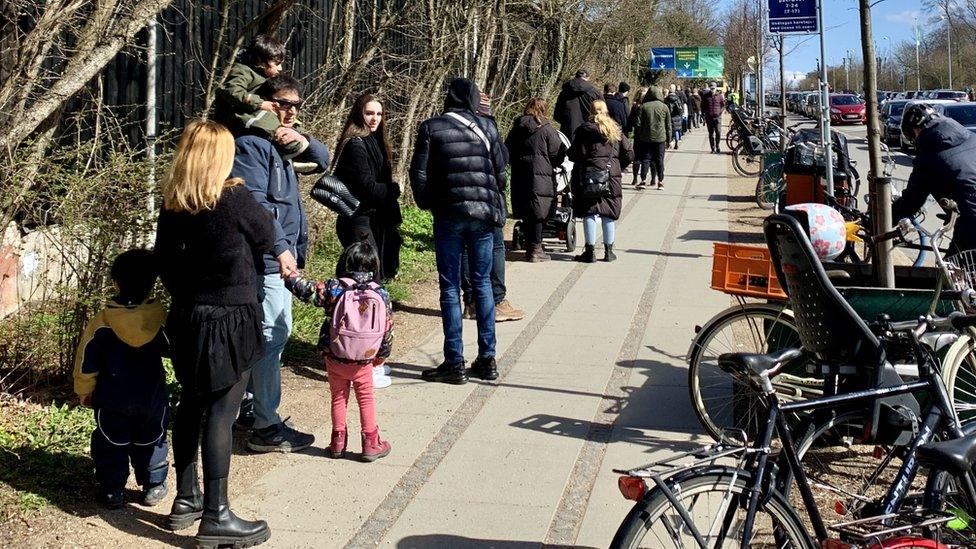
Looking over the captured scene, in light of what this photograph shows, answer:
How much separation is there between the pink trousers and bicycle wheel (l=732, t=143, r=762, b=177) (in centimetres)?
1759

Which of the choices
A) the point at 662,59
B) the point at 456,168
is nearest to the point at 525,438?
the point at 456,168

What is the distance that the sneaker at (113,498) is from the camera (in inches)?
190

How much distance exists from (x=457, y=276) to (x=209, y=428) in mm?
2888

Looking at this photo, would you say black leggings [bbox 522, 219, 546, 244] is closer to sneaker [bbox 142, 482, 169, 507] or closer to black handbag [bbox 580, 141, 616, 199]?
black handbag [bbox 580, 141, 616, 199]

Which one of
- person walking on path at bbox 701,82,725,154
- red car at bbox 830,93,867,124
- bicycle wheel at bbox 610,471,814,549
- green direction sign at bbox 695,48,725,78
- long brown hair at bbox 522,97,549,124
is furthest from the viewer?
red car at bbox 830,93,867,124

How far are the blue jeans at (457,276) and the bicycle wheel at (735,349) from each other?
65.0 inches

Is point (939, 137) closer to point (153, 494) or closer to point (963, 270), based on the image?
point (963, 270)

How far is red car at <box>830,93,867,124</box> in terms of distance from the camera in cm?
5547

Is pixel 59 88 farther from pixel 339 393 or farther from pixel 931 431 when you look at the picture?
pixel 931 431

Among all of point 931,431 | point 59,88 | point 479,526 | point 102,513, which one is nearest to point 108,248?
point 59,88

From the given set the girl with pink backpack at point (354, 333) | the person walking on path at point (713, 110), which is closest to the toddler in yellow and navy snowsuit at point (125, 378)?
the girl with pink backpack at point (354, 333)

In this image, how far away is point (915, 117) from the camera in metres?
7.25

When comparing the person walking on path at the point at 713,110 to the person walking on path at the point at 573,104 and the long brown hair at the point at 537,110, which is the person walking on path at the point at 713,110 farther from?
the long brown hair at the point at 537,110

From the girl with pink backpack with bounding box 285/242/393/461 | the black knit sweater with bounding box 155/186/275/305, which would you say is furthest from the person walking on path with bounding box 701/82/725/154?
the black knit sweater with bounding box 155/186/275/305
